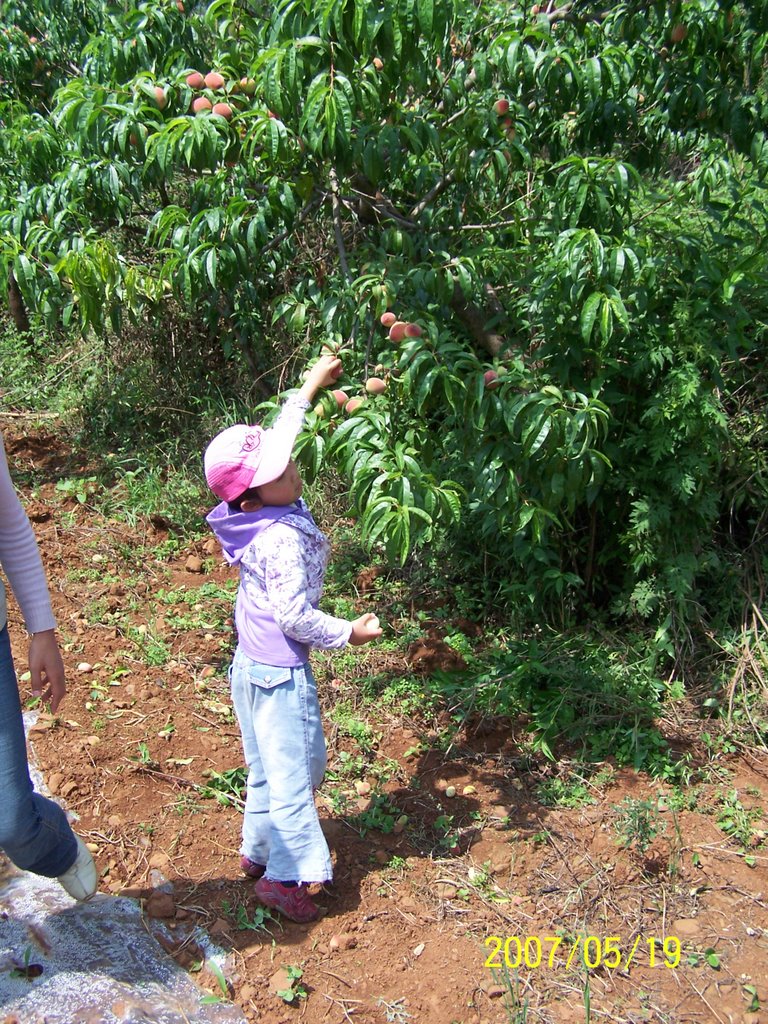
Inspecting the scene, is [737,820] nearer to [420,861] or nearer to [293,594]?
[420,861]

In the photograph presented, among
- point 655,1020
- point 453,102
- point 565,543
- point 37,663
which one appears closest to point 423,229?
point 453,102

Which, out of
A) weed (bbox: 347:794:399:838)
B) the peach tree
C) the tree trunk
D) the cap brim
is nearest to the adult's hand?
the cap brim

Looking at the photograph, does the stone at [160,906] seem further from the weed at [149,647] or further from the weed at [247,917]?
the weed at [149,647]

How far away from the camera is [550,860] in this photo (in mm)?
3025

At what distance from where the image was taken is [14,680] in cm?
221

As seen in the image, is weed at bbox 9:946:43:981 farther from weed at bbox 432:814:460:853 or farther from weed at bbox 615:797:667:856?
weed at bbox 615:797:667:856

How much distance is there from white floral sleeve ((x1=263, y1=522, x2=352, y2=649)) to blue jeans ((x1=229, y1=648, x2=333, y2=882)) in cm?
16

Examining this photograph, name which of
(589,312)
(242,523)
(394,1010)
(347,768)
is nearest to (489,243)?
(589,312)

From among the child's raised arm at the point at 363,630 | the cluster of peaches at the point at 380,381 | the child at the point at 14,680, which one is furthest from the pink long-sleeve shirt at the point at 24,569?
the cluster of peaches at the point at 380,381

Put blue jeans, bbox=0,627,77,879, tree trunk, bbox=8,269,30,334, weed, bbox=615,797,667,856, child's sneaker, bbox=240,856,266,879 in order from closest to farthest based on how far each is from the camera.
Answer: blue jeans, bbox=0,627,77,879 < child's sneaker, bbox=240,856,266,879 < weed, bbox=615,797,667,856 < tree trunk, bbox=8,269,30,334

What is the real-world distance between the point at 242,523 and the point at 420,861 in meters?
1.29

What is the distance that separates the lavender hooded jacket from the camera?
8.02ft

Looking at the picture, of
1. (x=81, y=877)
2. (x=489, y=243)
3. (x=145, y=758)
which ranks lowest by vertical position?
(x=145, y=758)

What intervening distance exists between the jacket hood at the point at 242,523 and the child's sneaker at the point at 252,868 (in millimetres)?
974
